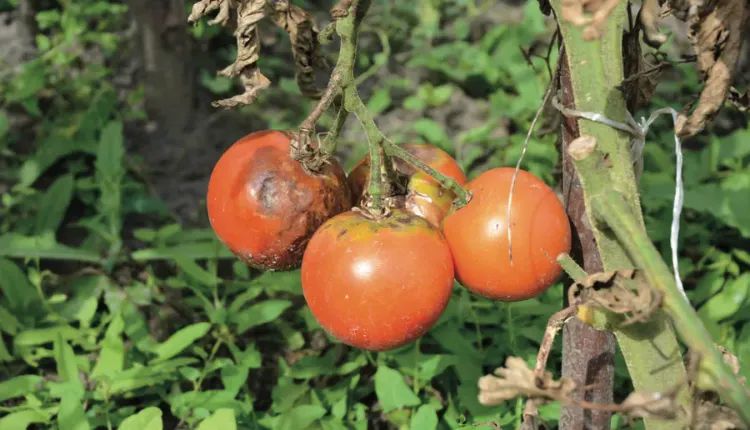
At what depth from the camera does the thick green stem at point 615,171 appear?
1144 mm

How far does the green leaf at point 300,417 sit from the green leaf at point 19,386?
1.95 feet

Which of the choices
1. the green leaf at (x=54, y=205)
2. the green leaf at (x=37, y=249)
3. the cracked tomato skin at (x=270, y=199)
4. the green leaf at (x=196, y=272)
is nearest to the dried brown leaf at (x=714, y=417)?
the cracked tomato skin at (x=270, y=199)

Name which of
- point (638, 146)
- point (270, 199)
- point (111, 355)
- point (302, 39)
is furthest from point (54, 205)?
point (638, 146)

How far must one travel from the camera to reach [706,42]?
1101 millimetres

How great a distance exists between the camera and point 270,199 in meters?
1.37

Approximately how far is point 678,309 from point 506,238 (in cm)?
31

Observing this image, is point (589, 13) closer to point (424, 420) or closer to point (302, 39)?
point (302, 39)

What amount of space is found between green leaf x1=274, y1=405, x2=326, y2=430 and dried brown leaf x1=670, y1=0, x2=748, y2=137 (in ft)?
3.63

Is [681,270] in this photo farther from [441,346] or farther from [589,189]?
[589,189]

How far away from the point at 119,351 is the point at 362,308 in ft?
3.56

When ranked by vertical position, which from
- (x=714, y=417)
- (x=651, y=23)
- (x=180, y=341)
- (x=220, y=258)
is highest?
(x=651, y=23)

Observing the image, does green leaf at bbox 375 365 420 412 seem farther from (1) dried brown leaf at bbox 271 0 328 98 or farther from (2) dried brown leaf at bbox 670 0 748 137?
(2) dried brown leaf at bbox 670 0 748 137

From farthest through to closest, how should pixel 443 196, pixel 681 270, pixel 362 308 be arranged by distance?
pixel 681 270 → pixel 443 196 → pixel 362 308

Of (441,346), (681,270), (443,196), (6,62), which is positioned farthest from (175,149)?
(443,196)
